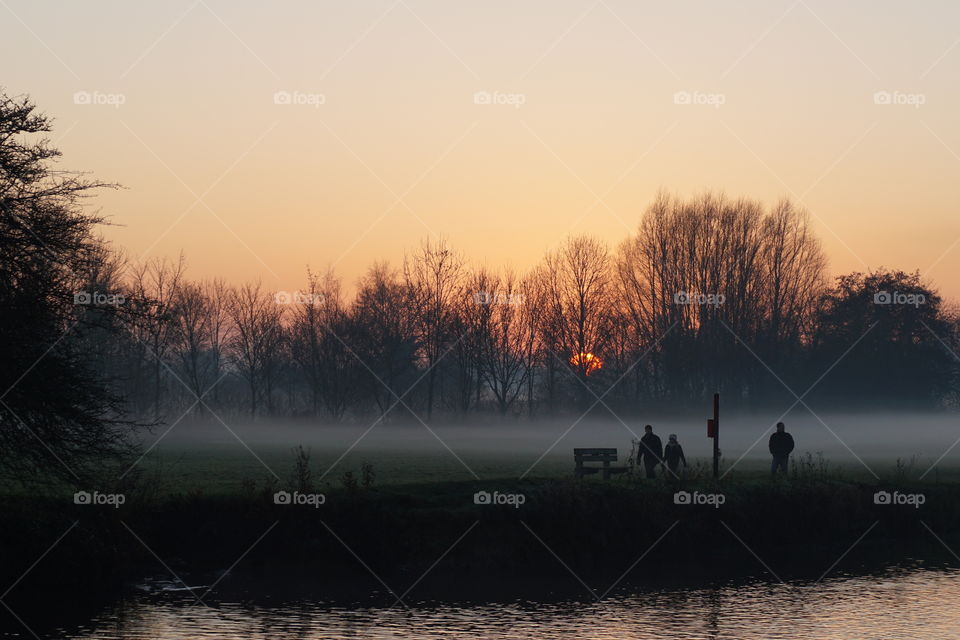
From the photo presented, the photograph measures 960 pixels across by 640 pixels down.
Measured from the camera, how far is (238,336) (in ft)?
323

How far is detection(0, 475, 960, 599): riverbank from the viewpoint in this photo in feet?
78.9

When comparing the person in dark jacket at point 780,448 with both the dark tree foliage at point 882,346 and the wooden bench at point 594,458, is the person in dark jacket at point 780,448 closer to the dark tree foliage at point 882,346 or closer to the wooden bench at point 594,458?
the wooden bench at point 594,458

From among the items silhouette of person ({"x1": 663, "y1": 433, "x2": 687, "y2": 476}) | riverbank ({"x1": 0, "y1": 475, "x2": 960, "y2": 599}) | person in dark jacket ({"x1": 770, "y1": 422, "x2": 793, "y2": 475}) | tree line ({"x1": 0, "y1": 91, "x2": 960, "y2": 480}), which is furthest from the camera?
tree line ({"x1": 0, "y1": 91, "x2": 960, "y2": 480})

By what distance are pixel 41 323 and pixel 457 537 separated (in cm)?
1037

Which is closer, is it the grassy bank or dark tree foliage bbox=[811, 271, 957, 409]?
the grassy bank

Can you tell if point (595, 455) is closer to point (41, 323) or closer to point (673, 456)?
point (673, 456)

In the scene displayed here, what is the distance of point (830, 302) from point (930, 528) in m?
57.8

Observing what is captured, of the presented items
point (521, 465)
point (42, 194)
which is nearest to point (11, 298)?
point (42, 194)

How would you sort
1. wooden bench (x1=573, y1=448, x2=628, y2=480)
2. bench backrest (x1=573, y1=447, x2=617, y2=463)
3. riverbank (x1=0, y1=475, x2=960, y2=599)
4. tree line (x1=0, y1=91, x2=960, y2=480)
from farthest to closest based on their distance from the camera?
tree line (x1=0, y1=91, x2=960, y2=480) → bench backrest (x1=573, y1=447, x2=617, y2=463) → wooden bench (x1=573, y1=448, x2=628, y2=480) → riverbank (x1=0, y1=475, x2=960, y2=599)

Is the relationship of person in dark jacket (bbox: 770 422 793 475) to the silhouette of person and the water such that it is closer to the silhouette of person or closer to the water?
the silhouette of person

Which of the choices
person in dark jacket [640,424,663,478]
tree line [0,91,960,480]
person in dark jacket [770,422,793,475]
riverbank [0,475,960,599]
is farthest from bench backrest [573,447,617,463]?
tree line [0,91,960,480]

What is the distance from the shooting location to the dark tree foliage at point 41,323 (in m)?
23.9

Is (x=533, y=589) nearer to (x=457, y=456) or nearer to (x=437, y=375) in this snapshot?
(x=457, y=456)

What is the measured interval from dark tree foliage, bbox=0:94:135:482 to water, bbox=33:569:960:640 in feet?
13.8
